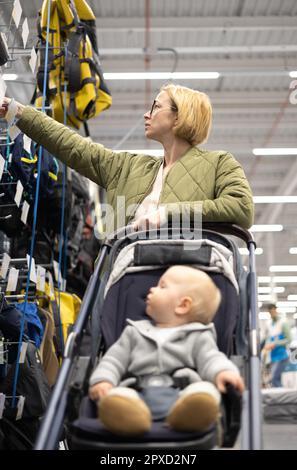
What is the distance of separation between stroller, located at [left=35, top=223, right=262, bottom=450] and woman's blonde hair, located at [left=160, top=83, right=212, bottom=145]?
0.40 m

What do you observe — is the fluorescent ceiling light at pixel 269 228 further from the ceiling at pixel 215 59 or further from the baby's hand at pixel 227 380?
the baby's hand at pixel 227 380

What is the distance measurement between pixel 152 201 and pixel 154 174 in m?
0.14

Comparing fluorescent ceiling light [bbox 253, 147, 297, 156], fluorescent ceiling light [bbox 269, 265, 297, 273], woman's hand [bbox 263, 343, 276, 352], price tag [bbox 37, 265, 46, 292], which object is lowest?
woman's hand [bbox 263, 343, 276, 352]

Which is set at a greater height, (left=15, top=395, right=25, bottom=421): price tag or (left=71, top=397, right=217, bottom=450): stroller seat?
(left=71, top=397, right=217, bottom=450): stroller seat

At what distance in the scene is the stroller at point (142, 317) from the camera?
1.34 metres

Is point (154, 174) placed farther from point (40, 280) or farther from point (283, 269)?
point (283, 269)

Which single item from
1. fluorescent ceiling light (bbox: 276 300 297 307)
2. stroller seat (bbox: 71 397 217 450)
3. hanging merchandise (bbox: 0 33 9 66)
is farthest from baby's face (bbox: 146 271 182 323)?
fluorescent ceiling light (bbox: 276 300 297 307)

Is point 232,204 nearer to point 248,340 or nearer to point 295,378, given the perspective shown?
point 248,340

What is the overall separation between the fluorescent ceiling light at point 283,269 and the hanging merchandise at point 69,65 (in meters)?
12.4

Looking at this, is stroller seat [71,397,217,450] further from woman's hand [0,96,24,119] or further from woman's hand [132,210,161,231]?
woman's hand [0,96,24,119]

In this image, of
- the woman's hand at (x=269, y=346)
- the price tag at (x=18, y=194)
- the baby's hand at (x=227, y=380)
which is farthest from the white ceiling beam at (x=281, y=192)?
the baby's hand at (x=227, y=380)

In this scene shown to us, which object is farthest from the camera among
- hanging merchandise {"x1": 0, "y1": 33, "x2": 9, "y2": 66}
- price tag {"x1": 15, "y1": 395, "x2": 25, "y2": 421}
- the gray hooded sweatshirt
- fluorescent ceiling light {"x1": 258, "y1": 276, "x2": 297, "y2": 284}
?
fluorescent ceiling light {"x1": 258, "y1": 276, "x2": 297, "y2": 284}

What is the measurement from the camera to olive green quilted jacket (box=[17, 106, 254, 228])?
82.0 inches

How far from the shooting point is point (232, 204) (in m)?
2.06
